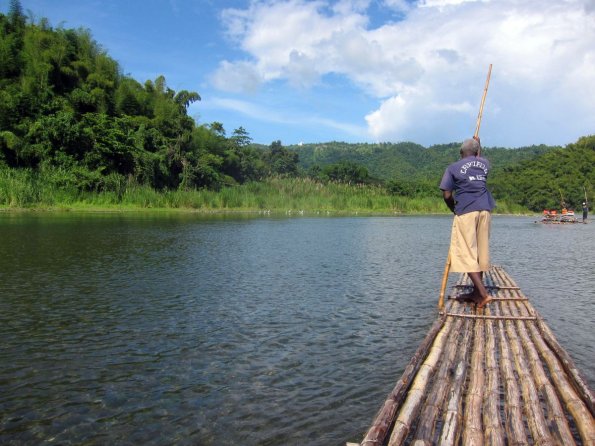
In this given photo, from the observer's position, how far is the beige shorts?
20.9ft

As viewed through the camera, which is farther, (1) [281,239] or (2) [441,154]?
(2) [441,154]

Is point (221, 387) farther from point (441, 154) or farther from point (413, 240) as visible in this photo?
point (441, 154)

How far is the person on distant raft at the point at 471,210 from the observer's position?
6332mm

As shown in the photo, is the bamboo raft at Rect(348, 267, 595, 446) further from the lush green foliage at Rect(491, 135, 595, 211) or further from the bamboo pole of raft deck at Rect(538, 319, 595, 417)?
the lush green foliage at Rect(491, 135, 595, 211)

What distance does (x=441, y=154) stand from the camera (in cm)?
14588

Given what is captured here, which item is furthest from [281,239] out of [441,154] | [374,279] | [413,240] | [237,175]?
[441,154]

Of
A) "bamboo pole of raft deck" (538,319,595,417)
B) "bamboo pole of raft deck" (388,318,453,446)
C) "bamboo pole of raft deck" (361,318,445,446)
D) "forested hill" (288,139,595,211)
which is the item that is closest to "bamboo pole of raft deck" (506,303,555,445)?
"bamboo pole of raft deck" (538,319,595,417)

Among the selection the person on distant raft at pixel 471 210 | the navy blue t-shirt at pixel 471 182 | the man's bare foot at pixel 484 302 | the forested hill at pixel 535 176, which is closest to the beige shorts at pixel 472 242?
the person on distant raft at pixel 471 210

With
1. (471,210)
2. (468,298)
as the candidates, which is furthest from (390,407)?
(468,298)

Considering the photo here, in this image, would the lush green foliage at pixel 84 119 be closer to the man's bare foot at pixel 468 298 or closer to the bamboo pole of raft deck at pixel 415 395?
the man's bare foot at pixel 468 298

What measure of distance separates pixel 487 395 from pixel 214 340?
320 centimetres

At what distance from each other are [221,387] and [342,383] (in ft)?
3.67

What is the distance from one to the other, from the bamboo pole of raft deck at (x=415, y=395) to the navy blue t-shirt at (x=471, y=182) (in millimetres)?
2241

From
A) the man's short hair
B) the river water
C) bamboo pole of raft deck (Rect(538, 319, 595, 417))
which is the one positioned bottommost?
the river water
